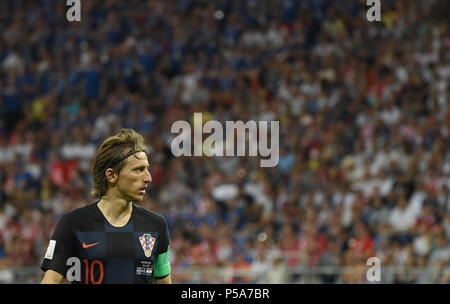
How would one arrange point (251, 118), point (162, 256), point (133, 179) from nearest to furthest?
1. point (133, 179)
2. point (162, 256)
3. point (251, 118)

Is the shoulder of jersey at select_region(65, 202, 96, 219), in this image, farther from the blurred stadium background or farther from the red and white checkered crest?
the blurred stadium background

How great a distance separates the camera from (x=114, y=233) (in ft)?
16.9

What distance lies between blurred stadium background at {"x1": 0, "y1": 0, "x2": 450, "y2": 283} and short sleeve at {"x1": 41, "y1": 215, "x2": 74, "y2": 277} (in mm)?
7159

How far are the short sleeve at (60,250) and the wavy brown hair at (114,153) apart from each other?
29cm

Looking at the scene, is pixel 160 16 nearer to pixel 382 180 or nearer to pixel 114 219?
pixel 382 180

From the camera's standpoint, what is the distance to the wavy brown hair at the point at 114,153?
519cm

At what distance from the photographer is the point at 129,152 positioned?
521 centimetres

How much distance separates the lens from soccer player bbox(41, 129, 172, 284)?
5070 millimetres

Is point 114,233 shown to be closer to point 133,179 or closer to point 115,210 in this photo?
point 115,210

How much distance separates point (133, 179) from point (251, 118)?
1093cm

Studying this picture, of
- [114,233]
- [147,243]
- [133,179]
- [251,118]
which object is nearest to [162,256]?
[147,243]

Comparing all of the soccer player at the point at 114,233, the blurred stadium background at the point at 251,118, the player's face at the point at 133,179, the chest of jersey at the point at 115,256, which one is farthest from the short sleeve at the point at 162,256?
the blurred stadium background at the point at 251,118
